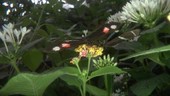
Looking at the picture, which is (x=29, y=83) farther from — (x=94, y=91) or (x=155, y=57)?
(x=155, y=57)

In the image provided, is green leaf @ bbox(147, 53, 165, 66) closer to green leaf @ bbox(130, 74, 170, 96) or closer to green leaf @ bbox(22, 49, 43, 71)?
green leaf @ bbox(130, 74, 170, 96)

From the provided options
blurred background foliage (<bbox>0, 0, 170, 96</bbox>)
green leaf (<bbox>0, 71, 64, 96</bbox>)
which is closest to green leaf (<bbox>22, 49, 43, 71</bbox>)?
blurred background foliage (<bbox>0, 0, 170, 96</bbox>)

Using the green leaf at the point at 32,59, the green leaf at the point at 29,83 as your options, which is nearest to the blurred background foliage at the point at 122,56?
the green leaf at the point at 32,59

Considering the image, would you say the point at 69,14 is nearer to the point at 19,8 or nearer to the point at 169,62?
the point at 19,8

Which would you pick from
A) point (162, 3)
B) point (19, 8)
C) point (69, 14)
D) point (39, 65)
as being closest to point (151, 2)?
point (162, 3)

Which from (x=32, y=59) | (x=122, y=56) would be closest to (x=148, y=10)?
(x=122, y=56)

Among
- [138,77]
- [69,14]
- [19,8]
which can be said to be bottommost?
[138,77]

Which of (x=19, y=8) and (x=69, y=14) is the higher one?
(x=19, y=8)
